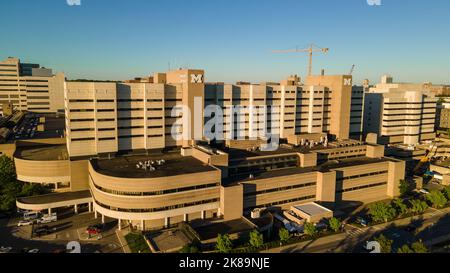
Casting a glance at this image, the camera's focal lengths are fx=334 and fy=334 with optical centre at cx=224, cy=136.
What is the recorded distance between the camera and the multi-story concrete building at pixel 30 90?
537ft

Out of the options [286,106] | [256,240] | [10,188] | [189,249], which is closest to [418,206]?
[256,240]

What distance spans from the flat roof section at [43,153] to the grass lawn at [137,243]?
91.1 ft

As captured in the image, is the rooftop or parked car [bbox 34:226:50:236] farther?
the rooftop

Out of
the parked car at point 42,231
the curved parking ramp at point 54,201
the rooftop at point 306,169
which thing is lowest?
the parked car at point 42,231

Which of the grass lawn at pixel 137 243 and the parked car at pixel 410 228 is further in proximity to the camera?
the parked car at pixel 410 228

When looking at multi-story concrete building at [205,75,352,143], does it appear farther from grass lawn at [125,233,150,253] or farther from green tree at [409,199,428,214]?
grass lawn at [125,233,150,253]

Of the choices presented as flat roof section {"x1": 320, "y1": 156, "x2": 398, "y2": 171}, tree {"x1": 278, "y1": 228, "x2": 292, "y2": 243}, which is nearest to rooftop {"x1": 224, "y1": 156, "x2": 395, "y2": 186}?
flat roof section {"x1": 320, "y1": 156, "x2": 398, "y2": 171}

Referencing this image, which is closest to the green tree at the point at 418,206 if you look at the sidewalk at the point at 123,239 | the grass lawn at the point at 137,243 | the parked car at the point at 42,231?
the grass lawn at the point at 137,243

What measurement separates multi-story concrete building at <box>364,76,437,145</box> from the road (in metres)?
58.2

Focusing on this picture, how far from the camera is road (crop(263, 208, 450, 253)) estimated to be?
49250 millimetres

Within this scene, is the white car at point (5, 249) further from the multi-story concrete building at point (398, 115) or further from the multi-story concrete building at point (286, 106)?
the multi-story concrete building at point (398, 115)

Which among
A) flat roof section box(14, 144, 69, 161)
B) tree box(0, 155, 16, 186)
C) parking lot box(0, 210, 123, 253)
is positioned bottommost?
parking lot box(0, 210, 123, 253)

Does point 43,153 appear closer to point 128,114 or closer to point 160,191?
point 128,114

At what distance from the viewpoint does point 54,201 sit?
5988 centimetres
